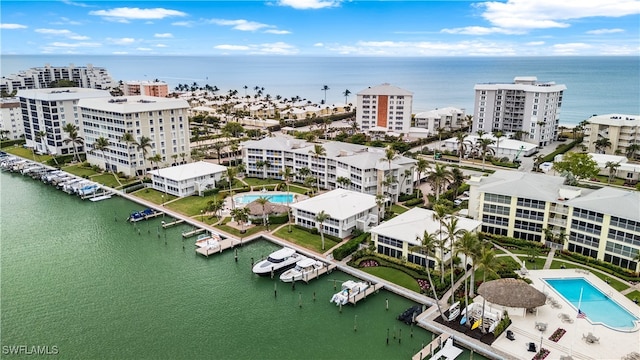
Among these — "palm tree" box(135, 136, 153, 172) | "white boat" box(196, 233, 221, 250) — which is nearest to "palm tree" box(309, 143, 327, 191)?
"white boat" box(196, 233, 221, 250)

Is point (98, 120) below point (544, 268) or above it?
above

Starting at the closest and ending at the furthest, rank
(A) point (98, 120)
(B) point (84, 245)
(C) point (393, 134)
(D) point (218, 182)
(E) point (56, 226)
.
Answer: (B) point (84, 245), (E) point (56, 226), (D) point (218, 182), (A) point (98, 120), (C) point (393, 134)

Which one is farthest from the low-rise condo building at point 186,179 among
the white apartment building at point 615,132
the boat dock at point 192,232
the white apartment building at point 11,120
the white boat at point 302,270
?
the white apartment building at point 615,132

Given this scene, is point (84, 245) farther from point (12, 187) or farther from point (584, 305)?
point (584, 305)

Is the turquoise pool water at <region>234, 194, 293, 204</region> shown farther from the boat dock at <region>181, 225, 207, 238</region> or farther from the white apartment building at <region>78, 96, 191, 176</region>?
the white apartment building at <region>78, 96, 191, 176</region>

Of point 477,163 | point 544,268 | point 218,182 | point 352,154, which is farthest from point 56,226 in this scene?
point 477,163

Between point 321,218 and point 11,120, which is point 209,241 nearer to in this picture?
point 321,218

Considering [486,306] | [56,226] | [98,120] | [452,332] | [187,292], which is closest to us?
[452,332]
